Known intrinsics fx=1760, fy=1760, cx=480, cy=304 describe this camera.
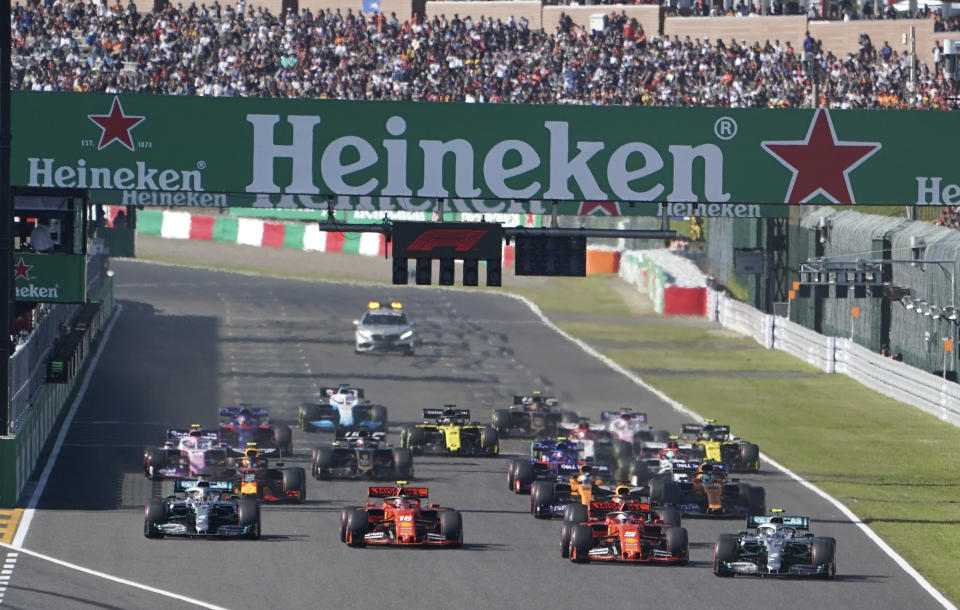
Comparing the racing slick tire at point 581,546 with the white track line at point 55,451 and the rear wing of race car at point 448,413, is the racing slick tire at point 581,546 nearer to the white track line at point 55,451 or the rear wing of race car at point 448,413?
the white track line at point 55,451

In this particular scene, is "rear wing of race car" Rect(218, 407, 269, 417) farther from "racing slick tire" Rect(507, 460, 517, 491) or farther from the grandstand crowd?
the grandstand crowd

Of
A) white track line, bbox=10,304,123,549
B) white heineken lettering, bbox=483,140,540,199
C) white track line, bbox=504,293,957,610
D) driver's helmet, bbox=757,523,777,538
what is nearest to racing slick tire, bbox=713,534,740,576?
driver's helmet, bbox=757,523,777,538

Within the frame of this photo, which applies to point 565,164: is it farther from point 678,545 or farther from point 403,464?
point 403,464

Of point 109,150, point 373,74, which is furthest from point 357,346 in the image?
point 109,150

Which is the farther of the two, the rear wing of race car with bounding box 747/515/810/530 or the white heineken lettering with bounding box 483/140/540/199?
the white heineken lettering with bounding box 483/140/540/199

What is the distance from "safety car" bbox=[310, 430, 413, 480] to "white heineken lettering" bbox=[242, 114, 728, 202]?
26.5 ft

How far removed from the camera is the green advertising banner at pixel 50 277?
29547 mm

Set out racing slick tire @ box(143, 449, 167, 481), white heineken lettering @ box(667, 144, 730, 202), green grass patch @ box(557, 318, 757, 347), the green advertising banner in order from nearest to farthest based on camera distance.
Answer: white heineken lettering @ box(667, 144, 730, 202) → the green advertising banner → racing slick tire @ box(143, 449, 167, 481) → green grass patch @ box(557, 318, 757, 347)

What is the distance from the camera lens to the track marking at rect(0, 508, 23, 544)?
27.0 metres

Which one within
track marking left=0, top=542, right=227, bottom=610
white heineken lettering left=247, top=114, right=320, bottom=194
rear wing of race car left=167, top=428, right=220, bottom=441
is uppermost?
white heineken lettering left=247, top=114, right=320, bottom=194

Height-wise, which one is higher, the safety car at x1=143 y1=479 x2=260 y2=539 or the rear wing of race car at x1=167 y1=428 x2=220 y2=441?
the rear wing of race car at x1=167 y1=428 x2=220 y2=441

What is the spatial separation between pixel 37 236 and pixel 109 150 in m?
3.87

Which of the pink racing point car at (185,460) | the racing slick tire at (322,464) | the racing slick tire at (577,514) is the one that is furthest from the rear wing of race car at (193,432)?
the racing slick tire at (577,514)

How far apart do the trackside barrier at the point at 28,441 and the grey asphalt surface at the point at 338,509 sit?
0.59 m
